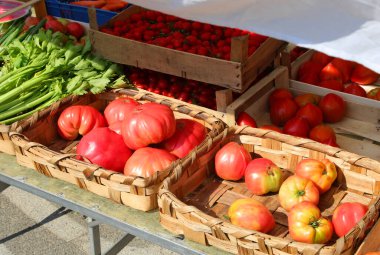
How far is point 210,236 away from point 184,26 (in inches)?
64.4

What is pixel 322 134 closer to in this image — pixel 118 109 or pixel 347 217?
pixel 347 217

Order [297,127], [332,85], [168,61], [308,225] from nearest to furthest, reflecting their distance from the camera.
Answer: [308,225] < [297,127] < [168,61] < [332,85]

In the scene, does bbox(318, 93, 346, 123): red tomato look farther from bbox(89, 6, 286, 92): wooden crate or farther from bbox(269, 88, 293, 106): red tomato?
bbox(89, 6, 286, 92): wooden crate

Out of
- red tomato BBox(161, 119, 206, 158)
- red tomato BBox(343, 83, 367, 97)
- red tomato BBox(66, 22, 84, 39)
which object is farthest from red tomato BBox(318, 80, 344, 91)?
red tomato BBox(66, 22, 84, 39)

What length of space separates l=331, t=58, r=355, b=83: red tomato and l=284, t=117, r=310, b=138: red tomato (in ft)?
2.03

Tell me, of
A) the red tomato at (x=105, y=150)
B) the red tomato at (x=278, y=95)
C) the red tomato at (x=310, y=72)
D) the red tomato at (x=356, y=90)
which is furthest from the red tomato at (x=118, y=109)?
the red tomato at (x=356, y=90)

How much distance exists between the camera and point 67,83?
2.73 meters

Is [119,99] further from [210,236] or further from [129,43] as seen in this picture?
[210,236]

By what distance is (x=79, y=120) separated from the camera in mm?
2381

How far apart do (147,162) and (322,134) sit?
0.94 meters

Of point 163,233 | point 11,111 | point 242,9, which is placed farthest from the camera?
point 11,111

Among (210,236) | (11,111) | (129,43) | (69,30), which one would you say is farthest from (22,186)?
(69,30)

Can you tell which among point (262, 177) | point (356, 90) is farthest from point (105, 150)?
point (356, 90)

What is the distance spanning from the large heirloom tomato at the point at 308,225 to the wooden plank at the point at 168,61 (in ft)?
2.90
